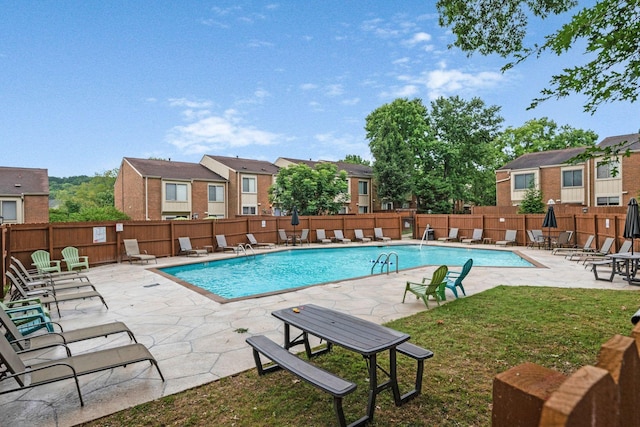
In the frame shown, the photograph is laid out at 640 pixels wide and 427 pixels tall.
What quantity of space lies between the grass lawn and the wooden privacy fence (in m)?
2.44

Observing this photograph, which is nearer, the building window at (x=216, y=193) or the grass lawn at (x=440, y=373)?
the grass lawn at (x=440, y=373)

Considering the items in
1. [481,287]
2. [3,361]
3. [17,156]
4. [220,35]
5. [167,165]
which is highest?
[220,35]

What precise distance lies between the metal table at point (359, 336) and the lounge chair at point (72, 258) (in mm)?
11269

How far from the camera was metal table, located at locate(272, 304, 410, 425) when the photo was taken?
3.16m

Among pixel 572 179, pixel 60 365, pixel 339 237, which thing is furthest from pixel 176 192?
pixel 572 179

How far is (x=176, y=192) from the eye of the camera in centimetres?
2881

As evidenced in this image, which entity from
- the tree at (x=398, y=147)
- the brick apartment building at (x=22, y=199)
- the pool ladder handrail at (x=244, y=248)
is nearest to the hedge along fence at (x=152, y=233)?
the pool ladder handrail at (x=244, y=248)

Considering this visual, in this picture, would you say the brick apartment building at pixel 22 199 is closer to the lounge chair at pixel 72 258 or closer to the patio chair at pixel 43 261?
the lounge chair at pixel 72 258

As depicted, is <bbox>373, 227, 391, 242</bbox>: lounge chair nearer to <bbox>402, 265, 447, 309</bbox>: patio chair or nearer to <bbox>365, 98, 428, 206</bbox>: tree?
<bbox>365, 98, 428, 206</bbox>: tree

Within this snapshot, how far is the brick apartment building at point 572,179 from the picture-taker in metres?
23.7

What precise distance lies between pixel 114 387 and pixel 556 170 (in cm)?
3168

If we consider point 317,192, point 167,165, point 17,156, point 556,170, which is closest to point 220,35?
point 317,192

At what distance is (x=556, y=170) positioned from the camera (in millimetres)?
27125

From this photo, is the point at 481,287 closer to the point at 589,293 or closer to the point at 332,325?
the point at 589,293
